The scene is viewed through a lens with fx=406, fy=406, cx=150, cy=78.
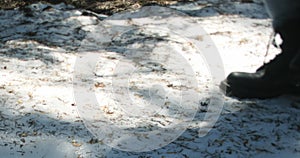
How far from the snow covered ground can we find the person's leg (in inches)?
2.7

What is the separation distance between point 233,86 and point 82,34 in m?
1.44

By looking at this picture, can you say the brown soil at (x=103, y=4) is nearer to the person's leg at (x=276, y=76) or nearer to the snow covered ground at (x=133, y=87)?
the snow covered ground at (x=133, y=87)

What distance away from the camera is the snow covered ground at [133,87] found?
6.08 ft

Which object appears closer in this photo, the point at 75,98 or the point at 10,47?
the point at 75,98

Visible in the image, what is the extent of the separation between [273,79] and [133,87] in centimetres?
80

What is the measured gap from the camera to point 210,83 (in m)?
2.48

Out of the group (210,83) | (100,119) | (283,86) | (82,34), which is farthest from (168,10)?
(100,119)

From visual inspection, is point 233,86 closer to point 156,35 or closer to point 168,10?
point 156,35

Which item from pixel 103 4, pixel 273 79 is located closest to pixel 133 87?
pixel 273 79

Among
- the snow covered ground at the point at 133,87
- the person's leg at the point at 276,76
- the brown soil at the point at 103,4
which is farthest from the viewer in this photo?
the brown soil at the point at 103,4

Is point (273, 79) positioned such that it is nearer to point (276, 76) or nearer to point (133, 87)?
A: point (276, 76)

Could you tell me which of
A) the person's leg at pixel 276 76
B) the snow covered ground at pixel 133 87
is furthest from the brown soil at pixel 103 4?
the person's leg at pixel 276 76

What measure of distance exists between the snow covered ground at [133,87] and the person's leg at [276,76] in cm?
7

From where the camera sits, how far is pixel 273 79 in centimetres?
230
